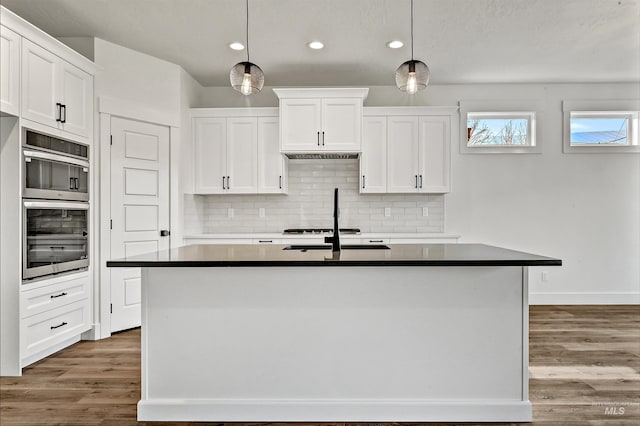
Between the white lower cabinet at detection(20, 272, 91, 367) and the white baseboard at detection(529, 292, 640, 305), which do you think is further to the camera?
the white baseboard at detection(529, 292, 640, 305)

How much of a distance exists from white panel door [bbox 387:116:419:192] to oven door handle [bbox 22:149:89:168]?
310cm

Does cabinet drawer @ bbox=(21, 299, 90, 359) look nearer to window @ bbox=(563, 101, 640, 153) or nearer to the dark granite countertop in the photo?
the dark granite countertop

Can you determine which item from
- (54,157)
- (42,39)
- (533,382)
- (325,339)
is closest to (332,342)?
(325,339)

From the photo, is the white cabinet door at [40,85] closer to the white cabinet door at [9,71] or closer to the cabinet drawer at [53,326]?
the white cabinet door at [9,71]

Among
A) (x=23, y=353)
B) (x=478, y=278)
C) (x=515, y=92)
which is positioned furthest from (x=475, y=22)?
(x=23, y=353)

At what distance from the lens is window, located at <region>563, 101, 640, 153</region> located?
496cm

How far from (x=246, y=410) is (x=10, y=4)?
3.54 metres

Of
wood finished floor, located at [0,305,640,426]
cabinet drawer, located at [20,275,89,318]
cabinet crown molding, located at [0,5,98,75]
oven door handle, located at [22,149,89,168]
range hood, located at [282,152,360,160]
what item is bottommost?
wood finished floor, located at [0,305,640,426]

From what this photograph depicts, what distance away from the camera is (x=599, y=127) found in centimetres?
502

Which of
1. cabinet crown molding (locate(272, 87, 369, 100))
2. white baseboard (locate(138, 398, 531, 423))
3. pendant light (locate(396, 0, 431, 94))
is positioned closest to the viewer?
white baseboard (locate(138, 398, 531, 423))

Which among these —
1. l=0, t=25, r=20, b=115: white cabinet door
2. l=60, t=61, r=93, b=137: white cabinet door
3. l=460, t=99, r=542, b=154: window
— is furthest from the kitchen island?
l=460, t=99, r=542, b=154: window

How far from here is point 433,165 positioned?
460 centimetres

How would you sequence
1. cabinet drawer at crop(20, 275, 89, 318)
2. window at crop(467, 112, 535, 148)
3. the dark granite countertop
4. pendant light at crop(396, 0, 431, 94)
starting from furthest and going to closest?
window at crop(467, 112, 535, 148)
cabinet drawer at crop(20, 275, 89, 318)
pendant light at crop(396, 0, 431, 94)
the dark granite countertop

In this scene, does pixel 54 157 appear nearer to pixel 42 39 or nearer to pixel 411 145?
pixel 42 39
